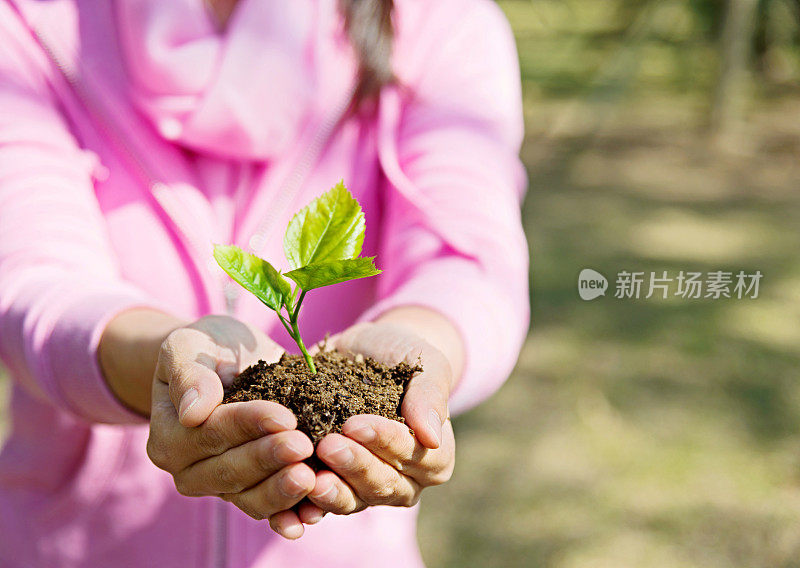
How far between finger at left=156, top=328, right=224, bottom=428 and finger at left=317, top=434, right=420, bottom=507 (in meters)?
0.09

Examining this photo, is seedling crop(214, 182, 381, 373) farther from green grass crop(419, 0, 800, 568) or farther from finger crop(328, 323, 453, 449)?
green grass crop(419, 0, 800, 568)

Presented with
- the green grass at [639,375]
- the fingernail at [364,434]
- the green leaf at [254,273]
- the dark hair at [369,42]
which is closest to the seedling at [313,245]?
the green leaf at [254,273]

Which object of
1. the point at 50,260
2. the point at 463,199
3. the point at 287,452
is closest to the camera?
the point at 287,452

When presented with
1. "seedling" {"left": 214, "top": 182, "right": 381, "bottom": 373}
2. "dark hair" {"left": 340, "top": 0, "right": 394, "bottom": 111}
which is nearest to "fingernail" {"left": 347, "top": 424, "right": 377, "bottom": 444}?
"seedling" {"left": 214, "top": 182, "right": 381, "bottom": 373}

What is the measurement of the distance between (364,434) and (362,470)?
3 cm

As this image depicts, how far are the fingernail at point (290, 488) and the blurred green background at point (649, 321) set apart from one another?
1.26 m

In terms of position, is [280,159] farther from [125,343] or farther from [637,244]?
[637,244]

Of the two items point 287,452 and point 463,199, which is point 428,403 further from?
point 463,199

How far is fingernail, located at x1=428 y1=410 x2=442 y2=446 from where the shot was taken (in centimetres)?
69

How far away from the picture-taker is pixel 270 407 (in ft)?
2.15

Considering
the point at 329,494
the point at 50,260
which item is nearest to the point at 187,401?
the point at 329,494

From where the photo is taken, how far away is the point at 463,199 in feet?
3.14

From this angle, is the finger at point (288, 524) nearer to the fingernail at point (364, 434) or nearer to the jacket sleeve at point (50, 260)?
the fingernail at point (364, 434)

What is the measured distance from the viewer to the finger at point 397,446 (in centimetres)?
67
